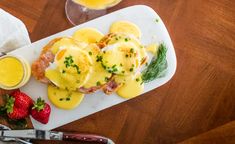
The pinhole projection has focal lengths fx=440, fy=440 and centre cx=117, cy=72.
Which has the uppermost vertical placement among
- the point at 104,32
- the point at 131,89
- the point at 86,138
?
the point at 104,32

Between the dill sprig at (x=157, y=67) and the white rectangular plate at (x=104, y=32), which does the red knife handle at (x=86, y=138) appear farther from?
the dill sprig at (x=157, y=67)

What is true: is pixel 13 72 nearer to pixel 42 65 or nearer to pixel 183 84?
pixel 42 65

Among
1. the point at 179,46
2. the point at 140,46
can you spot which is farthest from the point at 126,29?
the point at 179,46

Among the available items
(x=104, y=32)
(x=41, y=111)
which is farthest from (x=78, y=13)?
(x=41, y=111)

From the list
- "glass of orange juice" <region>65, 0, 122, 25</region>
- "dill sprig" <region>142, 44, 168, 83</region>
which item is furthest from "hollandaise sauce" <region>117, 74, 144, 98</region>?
"glass of orange juice" <region>65, 0, 122, 25</region>

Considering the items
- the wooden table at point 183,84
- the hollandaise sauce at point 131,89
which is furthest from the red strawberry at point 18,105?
the hollandaise sauce at point 131,89

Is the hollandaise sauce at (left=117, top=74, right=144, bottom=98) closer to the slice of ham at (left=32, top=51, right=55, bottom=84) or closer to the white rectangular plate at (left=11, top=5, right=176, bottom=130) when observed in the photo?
the white rectangular plate at (left=11, top=5, right=176, bottom=130)

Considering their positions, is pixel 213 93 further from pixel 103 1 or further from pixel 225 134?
pixel 103 1
